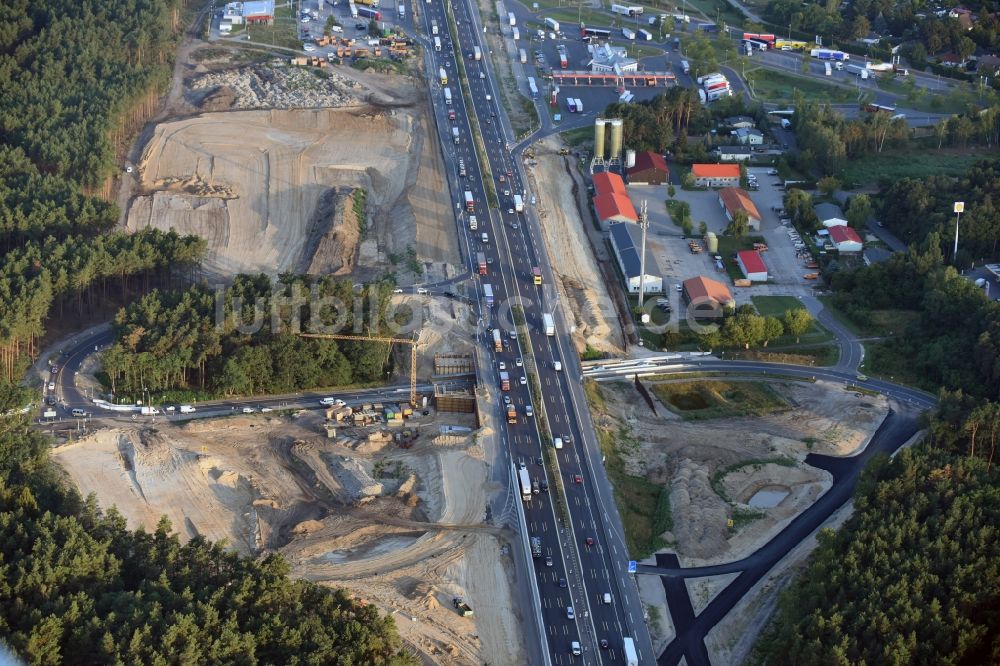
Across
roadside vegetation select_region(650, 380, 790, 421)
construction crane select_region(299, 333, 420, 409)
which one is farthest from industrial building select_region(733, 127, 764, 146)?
construction crane select_region(299, 333, 420, 409)

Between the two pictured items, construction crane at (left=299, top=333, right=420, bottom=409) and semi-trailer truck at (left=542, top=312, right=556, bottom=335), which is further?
semi-trailer truck at (left=542, top=312, right=556, bottom=335)

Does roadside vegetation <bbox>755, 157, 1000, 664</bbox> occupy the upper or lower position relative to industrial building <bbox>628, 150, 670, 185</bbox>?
upper

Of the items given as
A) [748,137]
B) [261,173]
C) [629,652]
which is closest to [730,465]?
[629,652]

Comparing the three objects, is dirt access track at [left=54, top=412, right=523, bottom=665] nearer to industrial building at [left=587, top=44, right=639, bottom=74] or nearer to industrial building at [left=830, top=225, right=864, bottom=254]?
industrial building at [left=830, top=225, right=864, bottom=254]

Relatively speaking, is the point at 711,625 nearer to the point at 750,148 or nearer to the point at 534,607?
the point at 534,607

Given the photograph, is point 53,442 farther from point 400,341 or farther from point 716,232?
point 716,232

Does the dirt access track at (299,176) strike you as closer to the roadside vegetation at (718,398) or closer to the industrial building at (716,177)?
the roadside vegetation at (718,398)

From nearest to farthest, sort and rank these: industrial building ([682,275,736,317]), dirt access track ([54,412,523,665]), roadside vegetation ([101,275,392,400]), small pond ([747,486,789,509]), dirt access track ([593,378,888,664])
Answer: dirt access track ([54,412,523,665]) < dirt access track ([593,378,888,664]) < small pond ([747,486,789,509]) < roadside vegetation ([101,275,392,400]) < industrial building ([682,275,736,317])
